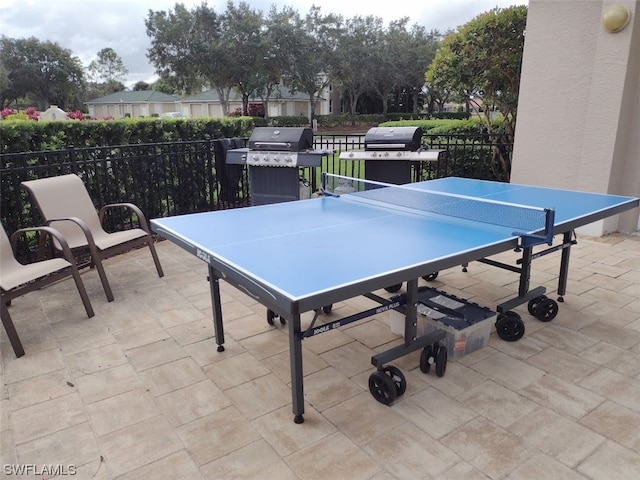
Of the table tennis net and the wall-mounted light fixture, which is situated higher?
the wall-mounted light fixture

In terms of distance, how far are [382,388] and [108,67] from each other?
75.6 m

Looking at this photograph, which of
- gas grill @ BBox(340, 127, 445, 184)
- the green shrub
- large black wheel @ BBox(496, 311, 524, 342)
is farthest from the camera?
gas grill @ BBox(340, 127, 445, 184)

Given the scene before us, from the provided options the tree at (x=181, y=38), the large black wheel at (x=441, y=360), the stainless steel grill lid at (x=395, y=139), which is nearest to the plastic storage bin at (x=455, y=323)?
the large black wheel at (x=441, y=360)

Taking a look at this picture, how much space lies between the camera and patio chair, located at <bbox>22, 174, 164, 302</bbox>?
3.68 meters

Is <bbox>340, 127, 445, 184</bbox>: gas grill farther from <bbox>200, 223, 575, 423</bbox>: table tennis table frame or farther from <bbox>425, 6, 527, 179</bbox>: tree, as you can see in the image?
<bbox>200, 223, 575, 423</bbox>: table tennis table frame

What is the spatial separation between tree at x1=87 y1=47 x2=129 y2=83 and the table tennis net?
70.5m

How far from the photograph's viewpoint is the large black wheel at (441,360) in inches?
99.2

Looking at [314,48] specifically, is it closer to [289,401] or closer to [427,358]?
[427,358]

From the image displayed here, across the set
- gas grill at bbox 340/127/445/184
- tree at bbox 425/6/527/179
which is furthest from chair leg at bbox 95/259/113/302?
tree at bbox 425/6/527/179

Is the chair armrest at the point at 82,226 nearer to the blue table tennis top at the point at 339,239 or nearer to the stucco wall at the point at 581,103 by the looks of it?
the blue table tennis top at the point at 339,239

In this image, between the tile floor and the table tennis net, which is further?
the table tennis net

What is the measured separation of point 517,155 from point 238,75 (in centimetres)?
2759

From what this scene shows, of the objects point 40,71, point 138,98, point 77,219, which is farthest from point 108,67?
point 77,219

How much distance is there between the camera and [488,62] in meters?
6.90
